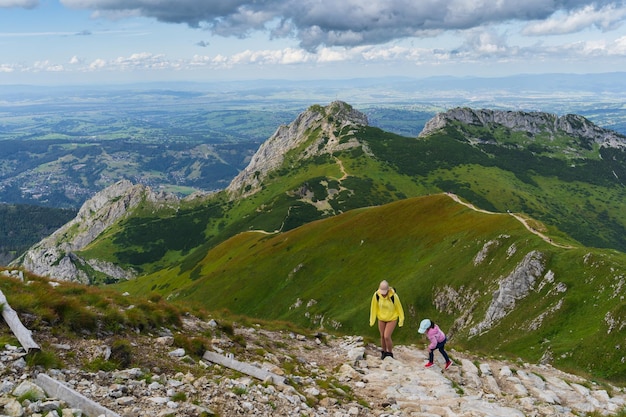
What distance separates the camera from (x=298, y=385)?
1712cm

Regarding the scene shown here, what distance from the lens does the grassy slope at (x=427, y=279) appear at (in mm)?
46156

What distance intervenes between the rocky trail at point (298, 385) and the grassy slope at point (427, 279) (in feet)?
69.2

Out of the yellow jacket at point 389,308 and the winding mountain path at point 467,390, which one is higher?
the yellow jacket at point 389,308

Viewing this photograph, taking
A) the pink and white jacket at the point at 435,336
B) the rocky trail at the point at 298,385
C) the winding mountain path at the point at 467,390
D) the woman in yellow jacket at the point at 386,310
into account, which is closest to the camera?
the rocky trail at the point at 298,385

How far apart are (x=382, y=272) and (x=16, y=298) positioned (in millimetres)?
77130

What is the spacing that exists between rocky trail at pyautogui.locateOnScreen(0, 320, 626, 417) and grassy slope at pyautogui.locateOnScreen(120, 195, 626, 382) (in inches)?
831

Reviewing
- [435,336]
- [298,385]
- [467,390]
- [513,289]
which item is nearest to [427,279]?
[513,289]

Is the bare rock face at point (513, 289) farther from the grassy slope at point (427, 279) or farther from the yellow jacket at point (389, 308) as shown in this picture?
the yellow jacket at point (389, 308)

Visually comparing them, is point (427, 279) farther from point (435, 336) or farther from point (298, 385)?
point (298, 385)

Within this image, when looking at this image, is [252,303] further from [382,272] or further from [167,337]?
[167,337]

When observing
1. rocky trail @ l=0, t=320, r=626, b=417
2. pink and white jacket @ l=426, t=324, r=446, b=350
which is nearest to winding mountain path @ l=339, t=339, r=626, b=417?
rocky trail @ l=0, t=320, r=626, b=417

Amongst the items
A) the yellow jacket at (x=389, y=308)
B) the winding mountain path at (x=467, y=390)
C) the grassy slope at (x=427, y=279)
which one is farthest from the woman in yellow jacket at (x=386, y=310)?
the grassy slope at (x=427, y=279)

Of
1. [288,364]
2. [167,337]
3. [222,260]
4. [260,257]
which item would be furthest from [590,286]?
[222,260]

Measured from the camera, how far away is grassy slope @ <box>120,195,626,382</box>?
4616cm
